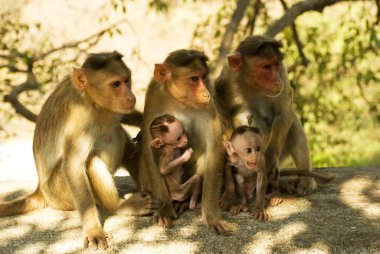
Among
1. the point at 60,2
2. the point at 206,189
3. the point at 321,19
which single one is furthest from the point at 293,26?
the point at 60,2

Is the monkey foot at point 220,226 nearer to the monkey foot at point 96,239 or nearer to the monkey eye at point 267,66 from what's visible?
the monkey foot at point 96,239

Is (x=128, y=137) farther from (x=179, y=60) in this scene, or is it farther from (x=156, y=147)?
(x=179, y=60)

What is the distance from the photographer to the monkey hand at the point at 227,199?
4.64 m

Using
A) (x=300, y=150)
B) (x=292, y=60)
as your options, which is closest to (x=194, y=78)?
(x=300, y=150)

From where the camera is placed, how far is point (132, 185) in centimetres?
558

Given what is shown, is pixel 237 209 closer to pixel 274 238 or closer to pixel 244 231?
pixel 244 231

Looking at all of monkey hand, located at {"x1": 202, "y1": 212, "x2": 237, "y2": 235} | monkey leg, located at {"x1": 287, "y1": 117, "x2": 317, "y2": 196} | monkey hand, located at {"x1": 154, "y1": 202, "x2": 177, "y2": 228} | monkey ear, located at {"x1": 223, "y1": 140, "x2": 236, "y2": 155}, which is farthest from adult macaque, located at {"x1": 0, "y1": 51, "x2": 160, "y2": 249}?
monkey leg, located at {"x1": 287, "y1": 117, "x2": 317, "y2": 196}

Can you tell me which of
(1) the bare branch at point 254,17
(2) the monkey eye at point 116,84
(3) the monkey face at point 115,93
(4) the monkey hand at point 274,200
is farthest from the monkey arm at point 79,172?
(1) the bare branch at point 254,17

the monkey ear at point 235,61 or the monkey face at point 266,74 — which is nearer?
the monkey face at point 266,74

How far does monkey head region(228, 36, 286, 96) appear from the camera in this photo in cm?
464

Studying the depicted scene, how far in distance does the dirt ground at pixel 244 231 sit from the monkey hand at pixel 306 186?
0.22 ft

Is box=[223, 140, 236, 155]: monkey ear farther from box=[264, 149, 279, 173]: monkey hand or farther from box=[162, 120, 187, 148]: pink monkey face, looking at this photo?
box=[264, 149, 279, 173]: monkey hand

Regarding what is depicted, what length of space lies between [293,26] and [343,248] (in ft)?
13.3

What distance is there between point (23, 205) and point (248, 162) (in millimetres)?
1780
